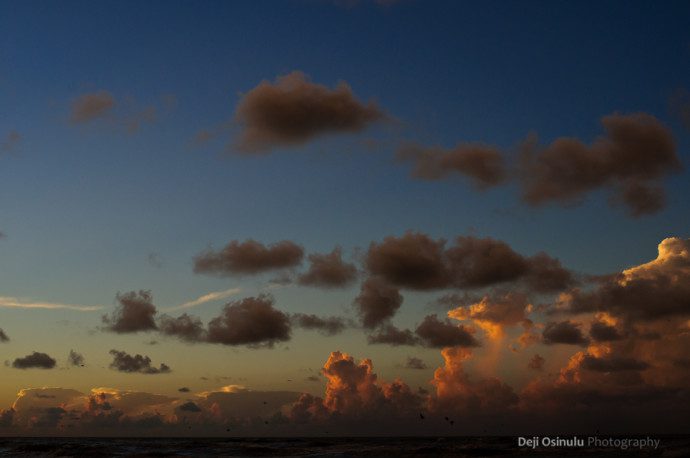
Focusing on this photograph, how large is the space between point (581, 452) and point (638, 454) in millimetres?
10613

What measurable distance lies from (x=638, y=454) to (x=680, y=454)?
844cm

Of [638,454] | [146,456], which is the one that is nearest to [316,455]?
[146,456]

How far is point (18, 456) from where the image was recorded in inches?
5463

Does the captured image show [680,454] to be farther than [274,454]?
No

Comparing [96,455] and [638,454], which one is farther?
[96,455]

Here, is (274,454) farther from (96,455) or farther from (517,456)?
(517,456)

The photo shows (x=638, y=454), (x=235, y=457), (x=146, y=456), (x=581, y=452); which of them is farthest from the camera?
(x=146, y=456)

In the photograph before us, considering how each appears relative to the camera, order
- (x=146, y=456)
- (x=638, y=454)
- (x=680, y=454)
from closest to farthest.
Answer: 1. (x=680, y=454)
2. (x=638, y=454)
3. (x=146, y=456)

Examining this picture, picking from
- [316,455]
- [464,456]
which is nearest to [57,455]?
[316,455]

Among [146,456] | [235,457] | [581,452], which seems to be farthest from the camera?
[146,456]

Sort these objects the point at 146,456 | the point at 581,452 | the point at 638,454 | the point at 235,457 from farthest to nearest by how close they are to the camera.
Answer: the point at 146,456
the point at 235,457
the point at 581,452
the point at 638,454

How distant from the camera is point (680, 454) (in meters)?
99.5

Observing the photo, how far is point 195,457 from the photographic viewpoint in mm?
128750

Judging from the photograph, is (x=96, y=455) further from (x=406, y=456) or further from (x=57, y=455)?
(x=406, y=456)
